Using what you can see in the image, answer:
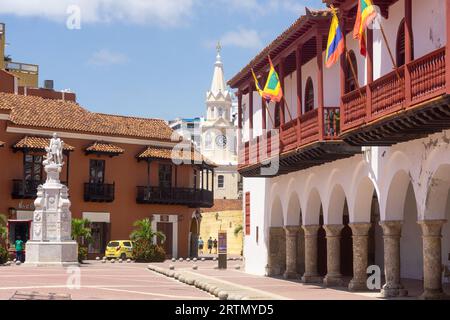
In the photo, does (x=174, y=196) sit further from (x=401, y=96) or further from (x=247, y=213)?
(x=401, y=96)

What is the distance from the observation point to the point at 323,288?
75.3ft

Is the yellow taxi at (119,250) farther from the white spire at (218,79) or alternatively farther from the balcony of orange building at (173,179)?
the white spire at (218,79)

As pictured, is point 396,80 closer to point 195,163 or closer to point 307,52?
point 307,52

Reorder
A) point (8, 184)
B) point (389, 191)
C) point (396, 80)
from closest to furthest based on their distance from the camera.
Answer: point (396, 80) → point (389, 191) → point (8, 184)

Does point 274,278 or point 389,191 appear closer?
point 389,191

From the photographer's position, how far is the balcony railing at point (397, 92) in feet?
49.1

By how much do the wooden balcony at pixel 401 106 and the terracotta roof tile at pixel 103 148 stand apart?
105 feet

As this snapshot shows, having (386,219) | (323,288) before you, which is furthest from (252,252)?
(386,219)

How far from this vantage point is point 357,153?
69.3ft

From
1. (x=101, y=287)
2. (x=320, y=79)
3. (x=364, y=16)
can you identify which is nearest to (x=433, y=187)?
(x=364, y=16)

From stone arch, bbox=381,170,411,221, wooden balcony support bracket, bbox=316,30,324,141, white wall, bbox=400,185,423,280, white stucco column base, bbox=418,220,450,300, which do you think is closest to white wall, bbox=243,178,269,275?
white wall, bbox=400,185,423,280

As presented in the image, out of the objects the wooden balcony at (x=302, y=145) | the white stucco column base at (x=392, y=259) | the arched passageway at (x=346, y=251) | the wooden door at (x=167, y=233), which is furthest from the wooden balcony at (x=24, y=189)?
the white stucco column base at (x=392, y=259)
